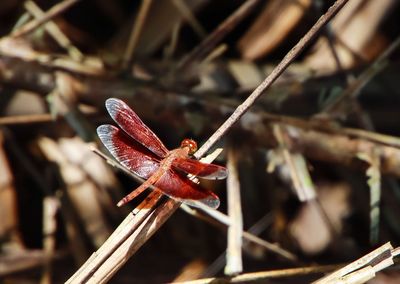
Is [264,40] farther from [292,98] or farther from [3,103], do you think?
[3,103]

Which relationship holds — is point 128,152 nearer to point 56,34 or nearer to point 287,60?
point 287,60

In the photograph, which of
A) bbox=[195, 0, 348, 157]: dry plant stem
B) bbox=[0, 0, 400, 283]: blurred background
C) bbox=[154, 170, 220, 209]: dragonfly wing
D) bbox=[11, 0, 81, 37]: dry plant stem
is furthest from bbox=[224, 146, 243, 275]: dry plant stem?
bbox=[11, 0, 81, 37]: dry plant stem

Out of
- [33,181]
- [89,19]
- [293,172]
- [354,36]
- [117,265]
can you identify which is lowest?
[117,265]

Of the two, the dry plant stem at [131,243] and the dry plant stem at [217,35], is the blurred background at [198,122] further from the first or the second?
the dry plant stem at [131,243]

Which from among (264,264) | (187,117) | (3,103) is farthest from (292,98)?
(3,103)

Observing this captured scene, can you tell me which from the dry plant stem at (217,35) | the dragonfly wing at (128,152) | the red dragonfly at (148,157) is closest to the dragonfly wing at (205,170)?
the red dragonfly at (148,157)

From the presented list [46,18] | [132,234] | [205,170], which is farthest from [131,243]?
[46,18]
